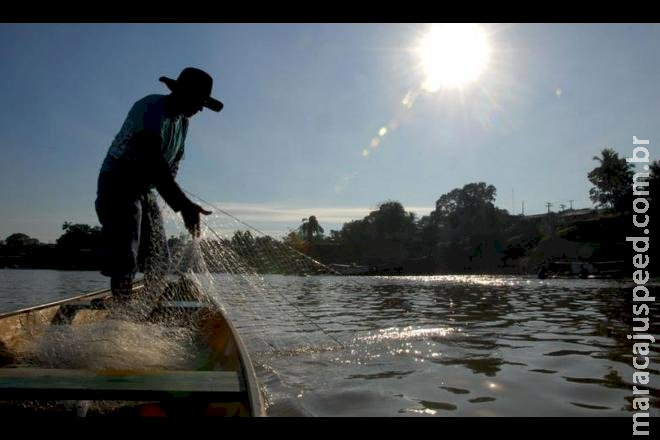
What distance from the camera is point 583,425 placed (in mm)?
1840

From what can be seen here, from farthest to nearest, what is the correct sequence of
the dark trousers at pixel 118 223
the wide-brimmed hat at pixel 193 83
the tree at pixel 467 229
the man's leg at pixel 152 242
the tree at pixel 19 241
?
the tree at pixel 19 241
the tree at pixel 467 229
the man's leg at pixel 152 242
the dark trousers at pixel 118 223
the wide-brimmed hat at pixel 193 83

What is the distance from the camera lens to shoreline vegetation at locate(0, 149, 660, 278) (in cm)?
5966

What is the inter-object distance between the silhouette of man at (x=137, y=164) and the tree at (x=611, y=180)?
72.0 meters

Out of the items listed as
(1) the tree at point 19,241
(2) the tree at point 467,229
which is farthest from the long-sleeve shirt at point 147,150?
(1) the tree at point 19,241

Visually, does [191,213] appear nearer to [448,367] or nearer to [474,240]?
[448,367]

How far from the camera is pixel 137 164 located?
169 inches

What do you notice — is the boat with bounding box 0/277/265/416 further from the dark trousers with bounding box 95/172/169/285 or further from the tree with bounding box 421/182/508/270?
the tree with bounding box 421/182/508/270

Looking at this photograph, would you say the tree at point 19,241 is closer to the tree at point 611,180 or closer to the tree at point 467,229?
the tree at point 467,229

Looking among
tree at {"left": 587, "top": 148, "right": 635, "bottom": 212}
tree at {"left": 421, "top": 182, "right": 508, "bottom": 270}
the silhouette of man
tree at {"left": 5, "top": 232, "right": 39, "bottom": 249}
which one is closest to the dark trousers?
the silhouette of man

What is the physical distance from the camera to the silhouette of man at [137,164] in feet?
12.8

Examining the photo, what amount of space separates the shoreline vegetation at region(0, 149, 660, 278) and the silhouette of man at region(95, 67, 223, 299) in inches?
1650

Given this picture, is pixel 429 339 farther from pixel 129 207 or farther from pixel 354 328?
pixel 129 207

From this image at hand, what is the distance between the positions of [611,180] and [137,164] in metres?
80.7

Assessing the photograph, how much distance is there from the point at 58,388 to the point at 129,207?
2.77m
